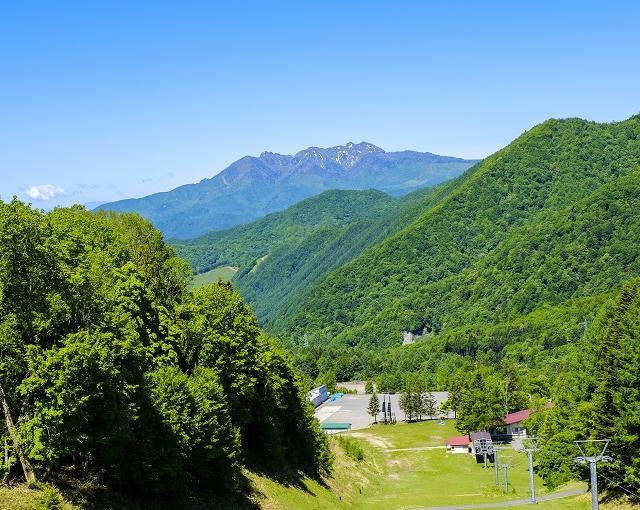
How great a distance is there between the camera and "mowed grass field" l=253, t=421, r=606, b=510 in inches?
2293

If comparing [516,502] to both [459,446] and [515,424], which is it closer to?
[459,446]

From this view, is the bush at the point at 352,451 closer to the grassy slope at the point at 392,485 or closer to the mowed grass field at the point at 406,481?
the grassy slope at the point at 392,485

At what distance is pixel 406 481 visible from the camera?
9425cm

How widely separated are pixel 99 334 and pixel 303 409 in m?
48.5

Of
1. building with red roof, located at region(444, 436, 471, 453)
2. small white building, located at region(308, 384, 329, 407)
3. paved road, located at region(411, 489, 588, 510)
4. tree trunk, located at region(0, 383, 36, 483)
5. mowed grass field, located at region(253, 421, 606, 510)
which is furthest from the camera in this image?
small white building, located at region(308, 384, 329, 407)

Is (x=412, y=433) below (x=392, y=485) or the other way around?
below

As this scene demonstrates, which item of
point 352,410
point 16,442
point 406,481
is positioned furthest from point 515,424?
point 16,442

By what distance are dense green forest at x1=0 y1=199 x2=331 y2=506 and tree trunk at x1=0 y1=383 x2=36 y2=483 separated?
0.05 metres

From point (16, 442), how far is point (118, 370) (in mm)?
5404

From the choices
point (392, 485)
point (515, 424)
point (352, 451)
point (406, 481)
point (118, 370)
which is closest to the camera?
point (118, 370)

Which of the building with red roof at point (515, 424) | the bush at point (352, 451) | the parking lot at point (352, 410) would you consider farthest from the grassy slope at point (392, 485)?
the parking lot at point (352, 410)

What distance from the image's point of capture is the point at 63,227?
49500mm

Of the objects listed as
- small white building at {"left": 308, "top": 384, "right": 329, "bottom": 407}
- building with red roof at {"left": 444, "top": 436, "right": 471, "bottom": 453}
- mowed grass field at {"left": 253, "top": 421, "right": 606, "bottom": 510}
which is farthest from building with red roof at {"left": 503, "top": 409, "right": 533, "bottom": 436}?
small white building at {"left": 308, "top": 384, "right": 329, "bottom": 407}

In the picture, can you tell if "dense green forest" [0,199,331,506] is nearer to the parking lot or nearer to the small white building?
the parking lot
